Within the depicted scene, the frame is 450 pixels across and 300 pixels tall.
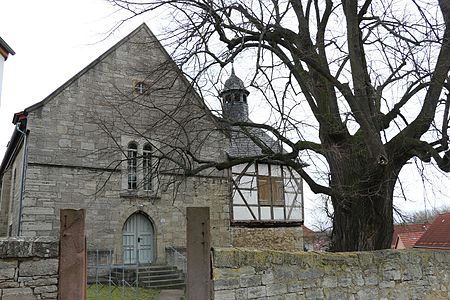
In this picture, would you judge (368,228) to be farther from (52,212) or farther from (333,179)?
(52,212)

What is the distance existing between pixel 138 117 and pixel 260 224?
5.97m

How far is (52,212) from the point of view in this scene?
41.5 feet

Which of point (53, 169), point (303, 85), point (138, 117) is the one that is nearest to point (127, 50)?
point (138, 117)

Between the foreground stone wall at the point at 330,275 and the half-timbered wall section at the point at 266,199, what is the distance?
29.8ft

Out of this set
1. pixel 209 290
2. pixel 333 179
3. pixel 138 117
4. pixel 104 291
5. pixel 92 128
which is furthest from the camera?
pixel 138 117

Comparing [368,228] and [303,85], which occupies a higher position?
[303,85]

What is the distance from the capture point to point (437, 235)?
23125 mm

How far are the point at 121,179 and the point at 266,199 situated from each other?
543cm

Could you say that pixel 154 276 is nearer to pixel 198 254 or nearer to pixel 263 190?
pixel 263 190

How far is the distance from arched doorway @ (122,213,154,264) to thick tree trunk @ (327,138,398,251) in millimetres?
8610

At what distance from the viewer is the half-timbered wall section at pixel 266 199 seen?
50.4ft

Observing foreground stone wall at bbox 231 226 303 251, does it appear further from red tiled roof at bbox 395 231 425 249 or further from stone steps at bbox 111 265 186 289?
red tiled roof at bbox 395 231 425 249

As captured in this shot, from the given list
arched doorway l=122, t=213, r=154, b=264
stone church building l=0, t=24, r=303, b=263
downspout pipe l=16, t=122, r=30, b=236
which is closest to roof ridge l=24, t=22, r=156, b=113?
stone church building l=0, t=24, r=303, b=263

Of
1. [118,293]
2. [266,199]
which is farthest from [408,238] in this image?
[118,293]
